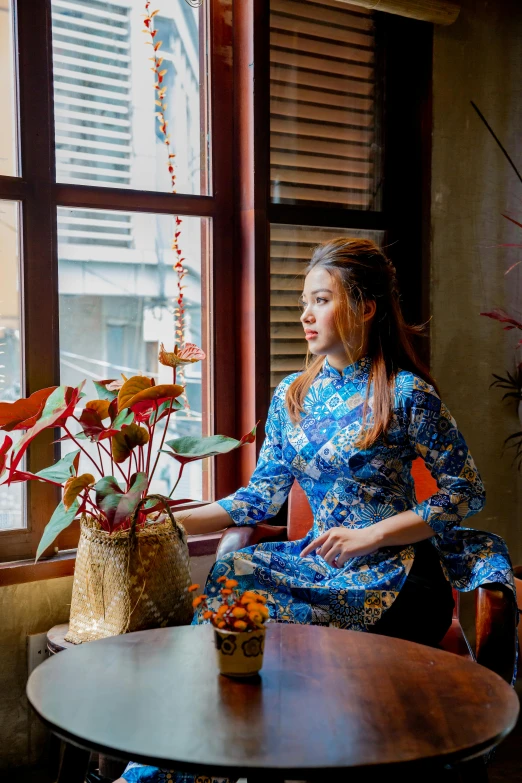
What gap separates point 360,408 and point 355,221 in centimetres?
97

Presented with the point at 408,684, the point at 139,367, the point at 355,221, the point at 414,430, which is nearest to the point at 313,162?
the point at 355,221

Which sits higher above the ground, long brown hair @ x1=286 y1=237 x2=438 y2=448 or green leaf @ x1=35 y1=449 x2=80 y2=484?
long brown hair @ x1=286 y1=237 x2=438 y2=448

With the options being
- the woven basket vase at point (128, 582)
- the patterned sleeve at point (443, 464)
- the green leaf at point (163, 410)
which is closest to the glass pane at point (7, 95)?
the green leaf at point (163, 410)

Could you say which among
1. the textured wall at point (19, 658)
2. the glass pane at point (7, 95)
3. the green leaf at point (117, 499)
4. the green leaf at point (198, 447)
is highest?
the glass pane at point (7, 95)

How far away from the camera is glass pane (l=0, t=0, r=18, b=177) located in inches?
89.7

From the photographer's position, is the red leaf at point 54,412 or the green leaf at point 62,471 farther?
the green leaf at point 62,471

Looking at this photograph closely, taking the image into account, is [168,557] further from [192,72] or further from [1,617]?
[192,72]

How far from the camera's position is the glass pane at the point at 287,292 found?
2729mm

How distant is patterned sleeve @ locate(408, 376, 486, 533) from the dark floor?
2.94 feet

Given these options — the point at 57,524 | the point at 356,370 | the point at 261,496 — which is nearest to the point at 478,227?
the point at 356,370

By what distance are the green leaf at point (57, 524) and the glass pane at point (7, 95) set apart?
3.18ft

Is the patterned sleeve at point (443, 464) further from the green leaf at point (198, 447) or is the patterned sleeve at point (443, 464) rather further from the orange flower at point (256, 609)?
the orange flower at point (256, 609)

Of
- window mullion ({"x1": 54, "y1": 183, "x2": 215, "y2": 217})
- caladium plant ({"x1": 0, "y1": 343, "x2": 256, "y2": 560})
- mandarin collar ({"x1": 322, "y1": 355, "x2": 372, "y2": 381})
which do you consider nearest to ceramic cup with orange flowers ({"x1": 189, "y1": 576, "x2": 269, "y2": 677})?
caladium plant ({"x1": 0, "y1": 343, "x2": 256, "y2": 560})

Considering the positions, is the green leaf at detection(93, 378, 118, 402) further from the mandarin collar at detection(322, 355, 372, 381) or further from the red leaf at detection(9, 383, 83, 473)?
the mandarin collar at detection(322, 355, 372, 381)
